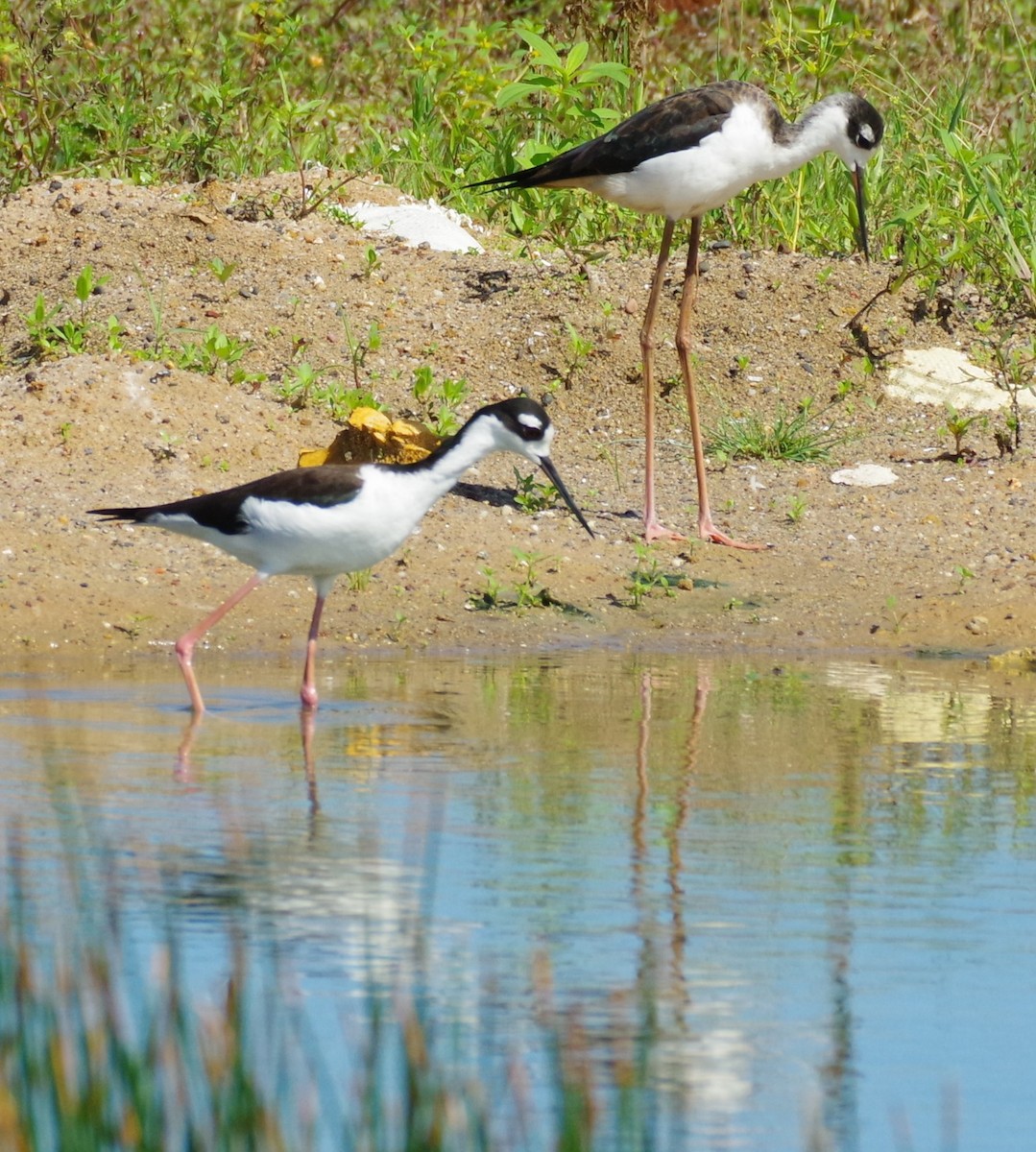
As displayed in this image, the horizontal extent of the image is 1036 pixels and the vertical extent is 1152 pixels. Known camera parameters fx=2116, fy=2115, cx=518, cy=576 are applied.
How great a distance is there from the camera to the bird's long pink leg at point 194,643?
5973 mm

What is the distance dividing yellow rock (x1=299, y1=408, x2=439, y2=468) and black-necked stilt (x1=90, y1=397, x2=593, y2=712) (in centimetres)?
142

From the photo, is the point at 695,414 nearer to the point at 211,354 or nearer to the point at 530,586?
the point at 530,586

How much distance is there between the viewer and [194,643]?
21.0ft

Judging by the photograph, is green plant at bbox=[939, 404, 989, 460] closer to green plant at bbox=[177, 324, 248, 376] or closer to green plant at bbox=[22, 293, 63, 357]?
green plant at bbox=[177, 324, 248, 376]

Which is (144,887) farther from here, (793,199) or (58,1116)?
(793,199)

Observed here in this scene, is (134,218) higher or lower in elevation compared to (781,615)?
higher

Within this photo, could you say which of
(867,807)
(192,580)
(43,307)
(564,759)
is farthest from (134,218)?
(867,807)

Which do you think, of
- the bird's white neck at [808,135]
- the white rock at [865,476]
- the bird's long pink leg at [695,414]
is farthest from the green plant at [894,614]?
the bird's white neck at [808,135]

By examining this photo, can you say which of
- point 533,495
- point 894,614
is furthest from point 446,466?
point 894,614

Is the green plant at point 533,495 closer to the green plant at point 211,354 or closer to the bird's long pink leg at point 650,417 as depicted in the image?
the bird's long pink leg at point 650,417

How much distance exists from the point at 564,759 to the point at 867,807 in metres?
0.83

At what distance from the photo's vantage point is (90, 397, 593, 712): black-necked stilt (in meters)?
6.07

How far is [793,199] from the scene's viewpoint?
34.4 feet

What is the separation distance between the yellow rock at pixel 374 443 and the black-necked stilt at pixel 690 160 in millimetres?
880
